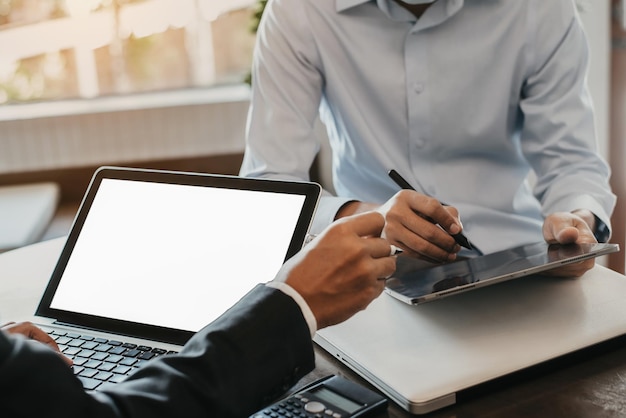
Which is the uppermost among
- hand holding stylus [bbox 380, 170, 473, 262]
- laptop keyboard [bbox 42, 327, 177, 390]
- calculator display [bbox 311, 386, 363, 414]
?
hand holding stylus [bbox 380, 170, 473, 262]

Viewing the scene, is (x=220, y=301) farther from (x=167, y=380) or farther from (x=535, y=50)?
(x=535, y=50)

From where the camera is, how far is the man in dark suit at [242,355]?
56 cm

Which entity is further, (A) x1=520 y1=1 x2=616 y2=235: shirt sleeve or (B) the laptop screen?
(A) x1=520 y1=1 x2=616 y2=235: shirt sleeve

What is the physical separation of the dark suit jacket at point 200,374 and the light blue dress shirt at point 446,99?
2.12 feet

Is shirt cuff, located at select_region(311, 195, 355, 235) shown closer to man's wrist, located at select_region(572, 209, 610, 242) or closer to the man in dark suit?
man's wrist, located at select_region(572, 209, 610, 242)

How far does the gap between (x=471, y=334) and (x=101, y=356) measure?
0.44 meters

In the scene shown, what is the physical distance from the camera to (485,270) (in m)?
0.86

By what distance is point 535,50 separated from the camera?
137cm

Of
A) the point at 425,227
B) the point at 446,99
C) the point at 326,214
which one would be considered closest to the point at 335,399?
the point at 425,227

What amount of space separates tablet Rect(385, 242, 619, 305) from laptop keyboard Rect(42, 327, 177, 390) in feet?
0.95

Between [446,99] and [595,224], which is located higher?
[446,99]

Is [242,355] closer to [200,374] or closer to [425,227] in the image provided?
[200,374]

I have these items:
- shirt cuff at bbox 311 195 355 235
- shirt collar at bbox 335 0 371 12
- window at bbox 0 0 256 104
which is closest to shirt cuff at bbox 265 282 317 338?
shirt cuff at bbox 311 195 355 235

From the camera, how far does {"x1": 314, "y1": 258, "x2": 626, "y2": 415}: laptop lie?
0.71 meters
